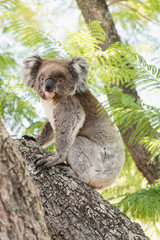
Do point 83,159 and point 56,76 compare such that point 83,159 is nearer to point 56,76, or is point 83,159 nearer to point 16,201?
point 56,76

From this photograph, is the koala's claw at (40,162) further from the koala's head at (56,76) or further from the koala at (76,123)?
the koala's head at (56,76)

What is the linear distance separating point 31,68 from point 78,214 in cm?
268

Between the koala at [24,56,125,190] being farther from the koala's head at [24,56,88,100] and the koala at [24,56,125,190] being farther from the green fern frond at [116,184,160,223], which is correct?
the green fern frond at [116,184,160,223]

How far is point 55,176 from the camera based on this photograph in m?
3.72

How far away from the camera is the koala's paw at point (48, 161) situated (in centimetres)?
382

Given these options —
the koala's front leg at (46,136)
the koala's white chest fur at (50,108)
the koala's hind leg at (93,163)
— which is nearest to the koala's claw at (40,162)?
the koala's hind leg at (93,163)

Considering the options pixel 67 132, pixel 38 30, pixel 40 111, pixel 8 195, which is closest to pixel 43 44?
pixel 38 30

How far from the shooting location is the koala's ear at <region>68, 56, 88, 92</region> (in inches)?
185

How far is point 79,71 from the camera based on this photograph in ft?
15.4

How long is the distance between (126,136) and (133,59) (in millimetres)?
3185

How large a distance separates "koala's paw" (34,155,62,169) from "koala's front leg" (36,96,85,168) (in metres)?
0.10

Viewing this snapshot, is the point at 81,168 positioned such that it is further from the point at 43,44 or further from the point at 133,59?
the point at 43,44

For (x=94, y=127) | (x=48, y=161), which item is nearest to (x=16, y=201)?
(x=48, y=161)

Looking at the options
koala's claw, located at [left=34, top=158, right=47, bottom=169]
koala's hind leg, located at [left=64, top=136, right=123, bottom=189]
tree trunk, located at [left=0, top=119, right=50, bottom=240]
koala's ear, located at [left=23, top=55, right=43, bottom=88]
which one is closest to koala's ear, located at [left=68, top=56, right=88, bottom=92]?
koala's ear, located at [left=23, top=55, right=43, bottom=88]
